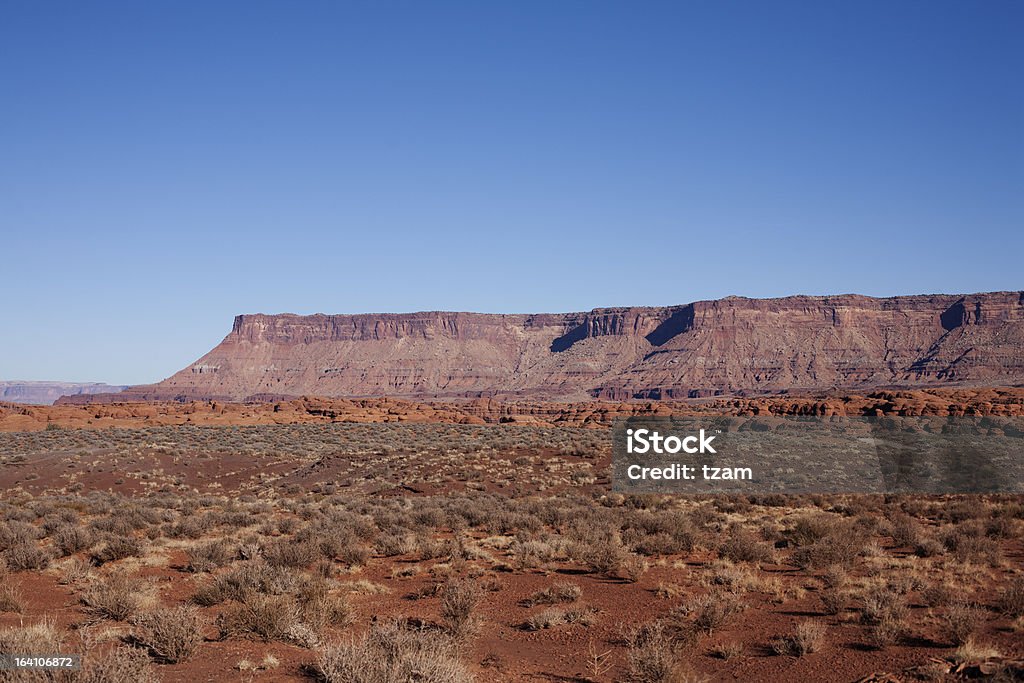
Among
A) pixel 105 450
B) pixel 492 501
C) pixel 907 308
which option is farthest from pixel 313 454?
pixel 907 308

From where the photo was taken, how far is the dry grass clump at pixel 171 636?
796 cm

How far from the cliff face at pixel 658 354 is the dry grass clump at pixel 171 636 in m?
137

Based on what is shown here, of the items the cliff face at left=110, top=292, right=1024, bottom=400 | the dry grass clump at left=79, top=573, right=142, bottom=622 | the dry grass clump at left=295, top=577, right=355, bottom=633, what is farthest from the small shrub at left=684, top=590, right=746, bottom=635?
the cliff face at left=110, top=292, right=1024, bottom=400

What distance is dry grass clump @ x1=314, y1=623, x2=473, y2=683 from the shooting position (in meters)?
6.21

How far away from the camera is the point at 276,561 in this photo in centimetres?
1327

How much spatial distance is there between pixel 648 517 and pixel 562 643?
331 inches

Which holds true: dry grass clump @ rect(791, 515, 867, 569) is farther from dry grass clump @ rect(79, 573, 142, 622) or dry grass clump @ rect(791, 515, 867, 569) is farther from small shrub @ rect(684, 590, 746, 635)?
dry grass clump @ rect(79, 573, 142, 622)

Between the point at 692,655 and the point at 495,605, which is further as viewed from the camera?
the point at 495,605

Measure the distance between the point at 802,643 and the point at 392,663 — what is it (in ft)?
15.4

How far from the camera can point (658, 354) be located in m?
167

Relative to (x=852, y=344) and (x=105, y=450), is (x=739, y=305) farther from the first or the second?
(x=105, y=450)

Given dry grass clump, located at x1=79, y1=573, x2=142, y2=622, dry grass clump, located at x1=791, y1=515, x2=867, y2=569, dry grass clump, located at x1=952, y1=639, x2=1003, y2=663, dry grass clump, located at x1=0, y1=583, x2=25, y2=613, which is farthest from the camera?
dry grass clump, located at x1=791, y1=515, x2=867, y2=569

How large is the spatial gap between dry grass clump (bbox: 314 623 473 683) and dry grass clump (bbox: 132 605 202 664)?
1.64m

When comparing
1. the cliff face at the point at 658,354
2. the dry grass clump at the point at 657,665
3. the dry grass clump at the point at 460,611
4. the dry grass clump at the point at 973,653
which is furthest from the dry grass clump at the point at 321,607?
the cliff face at the point at 658,354
